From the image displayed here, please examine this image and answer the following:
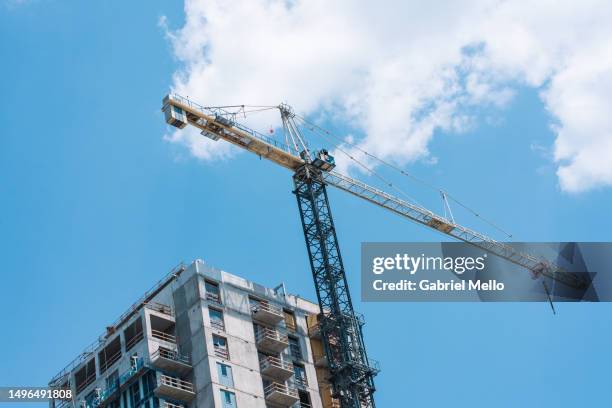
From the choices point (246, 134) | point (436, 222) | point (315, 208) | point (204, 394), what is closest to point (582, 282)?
point (436, 222)

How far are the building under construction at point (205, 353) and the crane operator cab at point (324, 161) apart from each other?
19.3 metres

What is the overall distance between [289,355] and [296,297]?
9566 mm

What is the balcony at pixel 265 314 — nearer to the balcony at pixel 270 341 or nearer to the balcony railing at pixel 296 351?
the balcony at pixel 270 341

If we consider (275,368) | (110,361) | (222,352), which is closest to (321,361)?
(275,368)

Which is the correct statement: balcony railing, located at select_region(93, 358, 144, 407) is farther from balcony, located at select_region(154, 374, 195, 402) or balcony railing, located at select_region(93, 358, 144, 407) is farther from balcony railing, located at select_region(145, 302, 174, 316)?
balcony railing, located at select_region(145, 302, 174, 316)

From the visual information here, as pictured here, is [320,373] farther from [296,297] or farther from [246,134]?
[246,134]

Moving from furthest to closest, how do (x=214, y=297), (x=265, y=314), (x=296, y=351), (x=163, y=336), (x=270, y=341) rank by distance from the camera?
(x=296, y=351), (x=265, y=314), (x=270, y=341), (x=214, y=297), (x=163, y=336)

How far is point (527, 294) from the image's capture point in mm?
150750

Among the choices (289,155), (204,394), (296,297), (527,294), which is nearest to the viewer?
(204,394)

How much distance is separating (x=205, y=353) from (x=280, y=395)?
8.71 meters

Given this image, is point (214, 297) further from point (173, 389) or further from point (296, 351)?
point (173, 389)

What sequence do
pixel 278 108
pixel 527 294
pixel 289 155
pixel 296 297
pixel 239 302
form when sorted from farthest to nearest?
pixel 527 294 → pixel 278 108 → pixel 289 155 → pixel 296 297 → pixel 239 302

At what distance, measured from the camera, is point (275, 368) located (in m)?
109

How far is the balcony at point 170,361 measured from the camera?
10362 centimetres
